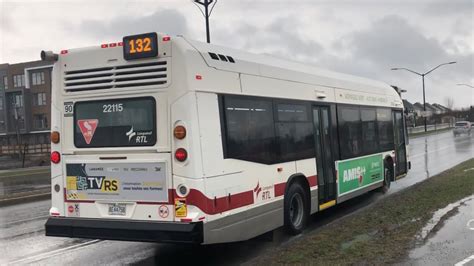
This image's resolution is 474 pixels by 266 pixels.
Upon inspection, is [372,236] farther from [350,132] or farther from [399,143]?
[399,143]

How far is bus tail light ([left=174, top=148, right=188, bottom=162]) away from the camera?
5.92 meters

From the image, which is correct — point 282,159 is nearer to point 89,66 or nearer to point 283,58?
point 283,58

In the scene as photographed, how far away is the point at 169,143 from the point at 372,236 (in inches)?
129

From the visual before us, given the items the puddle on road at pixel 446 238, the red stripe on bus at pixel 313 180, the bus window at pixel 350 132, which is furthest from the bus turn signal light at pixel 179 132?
the bus window at pixel 350 132

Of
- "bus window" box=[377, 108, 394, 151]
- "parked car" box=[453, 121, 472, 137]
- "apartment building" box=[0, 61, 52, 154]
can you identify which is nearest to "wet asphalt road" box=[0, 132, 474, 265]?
"bus window" box=[377, 108, 394, 151]

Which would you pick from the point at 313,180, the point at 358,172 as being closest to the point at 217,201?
the point at 313,180

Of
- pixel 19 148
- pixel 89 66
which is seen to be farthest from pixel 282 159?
pixel 19 148

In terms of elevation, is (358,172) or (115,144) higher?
(115,144)

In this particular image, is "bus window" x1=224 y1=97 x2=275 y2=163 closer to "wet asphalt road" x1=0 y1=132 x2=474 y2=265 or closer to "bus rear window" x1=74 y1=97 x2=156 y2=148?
"bus rear window" x1=74 y1=97 x2=156 y2=148

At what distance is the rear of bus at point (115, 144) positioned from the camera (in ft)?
20.0

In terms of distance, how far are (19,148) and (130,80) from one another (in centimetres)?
4033

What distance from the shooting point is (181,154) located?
5.95 metres

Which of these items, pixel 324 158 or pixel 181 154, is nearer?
pixel 181 154

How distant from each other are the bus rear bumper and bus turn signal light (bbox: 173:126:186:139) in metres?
1.07
